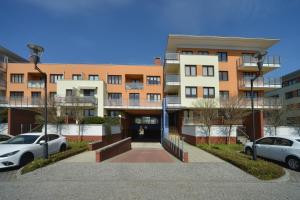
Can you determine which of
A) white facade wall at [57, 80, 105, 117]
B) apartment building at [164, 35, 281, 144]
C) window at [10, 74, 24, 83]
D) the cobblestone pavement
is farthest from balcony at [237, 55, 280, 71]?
window at [10, 74, 24, 83]

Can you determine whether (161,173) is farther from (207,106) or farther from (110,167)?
(207,106)

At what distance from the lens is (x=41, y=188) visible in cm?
778

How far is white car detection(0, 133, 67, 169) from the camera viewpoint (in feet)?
35.2

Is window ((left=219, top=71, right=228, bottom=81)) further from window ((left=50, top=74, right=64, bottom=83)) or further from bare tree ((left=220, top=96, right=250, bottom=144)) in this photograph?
window ((left=50, top=74, right=64, bottom=83))

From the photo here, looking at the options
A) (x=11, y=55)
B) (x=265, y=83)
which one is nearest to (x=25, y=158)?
(x=265, y=83)

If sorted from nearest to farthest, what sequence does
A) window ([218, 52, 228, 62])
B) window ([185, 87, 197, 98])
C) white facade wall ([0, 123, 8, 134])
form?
white facade wall ([0, 123, 8, 134]) < window ([185, 87, 197, 98]) < window ([218, 52, 228, 62])

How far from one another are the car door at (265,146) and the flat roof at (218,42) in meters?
23.2

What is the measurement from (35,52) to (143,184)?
25.7ft

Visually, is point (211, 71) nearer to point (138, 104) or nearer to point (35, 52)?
point (138, 104)

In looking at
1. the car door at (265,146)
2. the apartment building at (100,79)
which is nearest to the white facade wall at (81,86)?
the apartment building at (100,79)

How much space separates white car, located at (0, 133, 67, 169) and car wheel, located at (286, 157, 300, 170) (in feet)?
38.0

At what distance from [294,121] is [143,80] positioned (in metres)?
23.1

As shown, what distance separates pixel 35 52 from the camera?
1175 centimetres

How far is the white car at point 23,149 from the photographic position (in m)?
10.7
